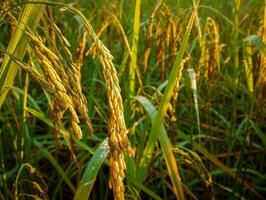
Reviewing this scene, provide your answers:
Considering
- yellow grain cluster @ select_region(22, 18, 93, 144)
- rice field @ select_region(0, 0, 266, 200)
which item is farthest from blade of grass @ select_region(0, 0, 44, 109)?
yellow grain cluster @ select_region(22, 18, 93, 144)

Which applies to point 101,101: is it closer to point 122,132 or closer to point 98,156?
point 98,156

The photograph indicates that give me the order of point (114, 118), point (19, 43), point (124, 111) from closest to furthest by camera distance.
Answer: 1. point (114, 118)
2. point (19, 43)
3. point (124, 111)

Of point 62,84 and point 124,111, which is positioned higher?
point 62,84

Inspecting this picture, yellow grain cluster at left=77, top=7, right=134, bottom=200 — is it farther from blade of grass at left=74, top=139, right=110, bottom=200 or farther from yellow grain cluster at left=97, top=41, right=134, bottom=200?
blade of grass at left=74, top=139, right=110, bottom=200

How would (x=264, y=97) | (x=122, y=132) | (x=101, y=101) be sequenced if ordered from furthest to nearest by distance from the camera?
1. (x=101, y=101)
2. (x=264, y=97)
3. (x=122, y=132)

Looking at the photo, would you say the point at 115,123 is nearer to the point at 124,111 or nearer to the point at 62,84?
the point at 62,84

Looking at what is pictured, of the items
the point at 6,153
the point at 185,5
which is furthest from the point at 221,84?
the point at 185,5

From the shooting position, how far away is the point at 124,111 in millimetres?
1251

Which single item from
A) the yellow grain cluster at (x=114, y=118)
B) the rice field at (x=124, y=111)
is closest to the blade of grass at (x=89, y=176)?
the rice field at (x=124, y=111)

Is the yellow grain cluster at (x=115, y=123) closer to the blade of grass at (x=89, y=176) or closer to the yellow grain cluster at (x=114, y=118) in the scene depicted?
the yellow grain cluster at (x=114, y=118)

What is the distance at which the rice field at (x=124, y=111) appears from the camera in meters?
0.66

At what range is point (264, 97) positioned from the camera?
1.31 meters

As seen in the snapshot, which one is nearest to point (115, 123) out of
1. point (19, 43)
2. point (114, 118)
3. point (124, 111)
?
point (114, 118)

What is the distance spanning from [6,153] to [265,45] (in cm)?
99
